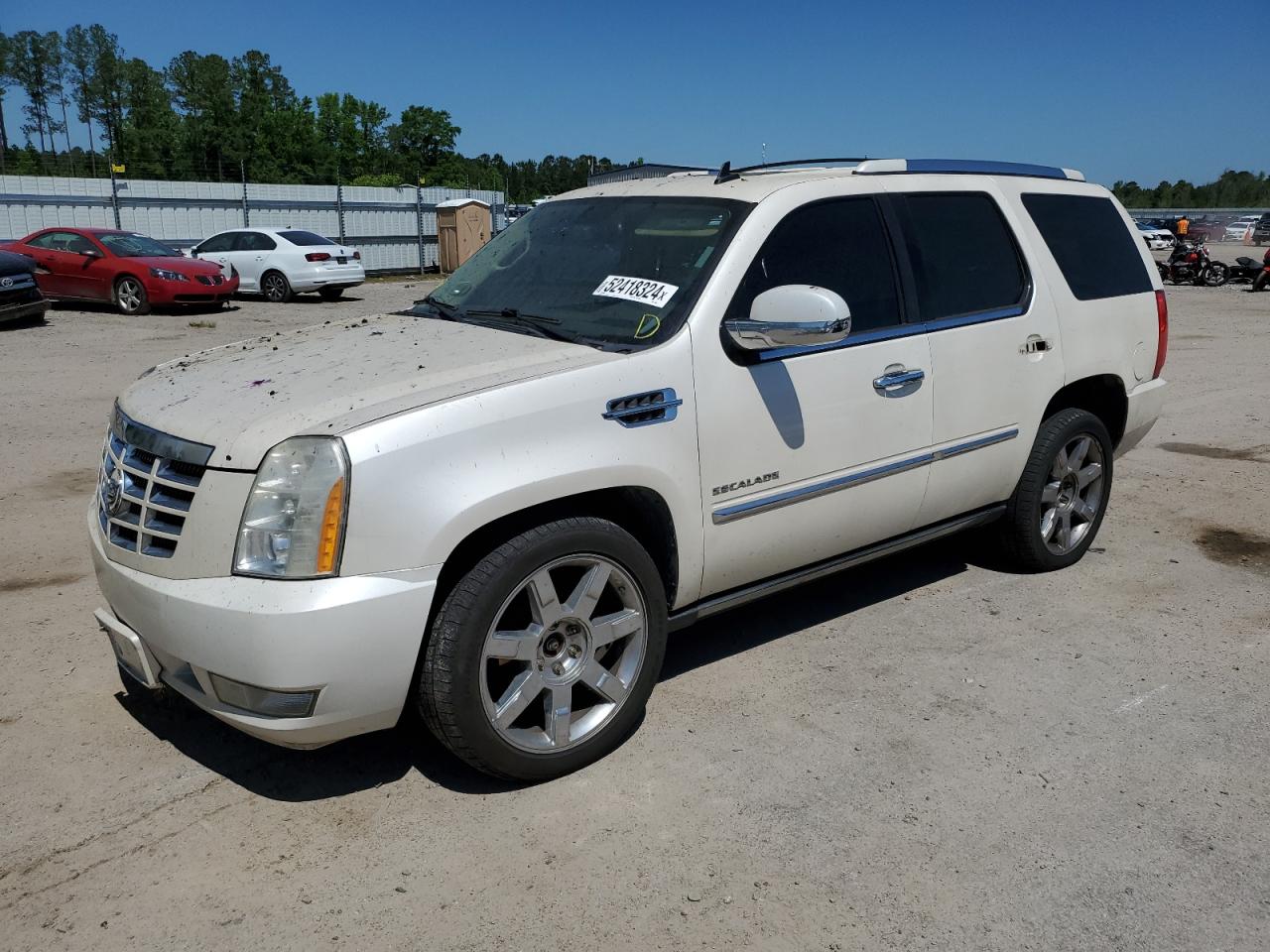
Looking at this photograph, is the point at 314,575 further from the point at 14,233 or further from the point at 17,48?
the point at 17,48

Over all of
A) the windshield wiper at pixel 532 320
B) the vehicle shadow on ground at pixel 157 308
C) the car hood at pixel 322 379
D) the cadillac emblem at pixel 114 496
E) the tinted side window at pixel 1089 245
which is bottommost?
the vehicle shadow on ground at pixel 157 308

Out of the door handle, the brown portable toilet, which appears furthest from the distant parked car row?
the door handle

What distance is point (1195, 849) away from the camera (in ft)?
9.89

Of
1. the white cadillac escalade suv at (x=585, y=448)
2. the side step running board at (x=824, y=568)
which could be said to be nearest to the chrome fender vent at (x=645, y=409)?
the white cadillac escalade suv at (x=585, y=448)

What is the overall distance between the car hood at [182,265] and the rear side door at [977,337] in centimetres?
1562

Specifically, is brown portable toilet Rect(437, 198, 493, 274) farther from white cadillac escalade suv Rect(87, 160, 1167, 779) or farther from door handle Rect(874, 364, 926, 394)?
door handle Rect(874, 364, 926, 394)

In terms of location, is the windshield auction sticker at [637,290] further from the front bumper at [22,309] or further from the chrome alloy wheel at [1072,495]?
the front bumper at [22,309]

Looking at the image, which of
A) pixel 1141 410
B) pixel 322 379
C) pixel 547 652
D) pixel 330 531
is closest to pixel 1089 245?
pixel 1141 410

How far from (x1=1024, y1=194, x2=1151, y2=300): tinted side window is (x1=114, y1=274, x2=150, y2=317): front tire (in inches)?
622

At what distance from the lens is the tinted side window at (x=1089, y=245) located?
4.97 metres

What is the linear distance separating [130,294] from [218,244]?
3.53 metres

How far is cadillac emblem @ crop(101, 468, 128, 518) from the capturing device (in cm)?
322

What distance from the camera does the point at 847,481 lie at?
4.00 meters

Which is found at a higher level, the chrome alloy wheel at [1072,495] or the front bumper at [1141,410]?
the front bumper at [1141,410]
